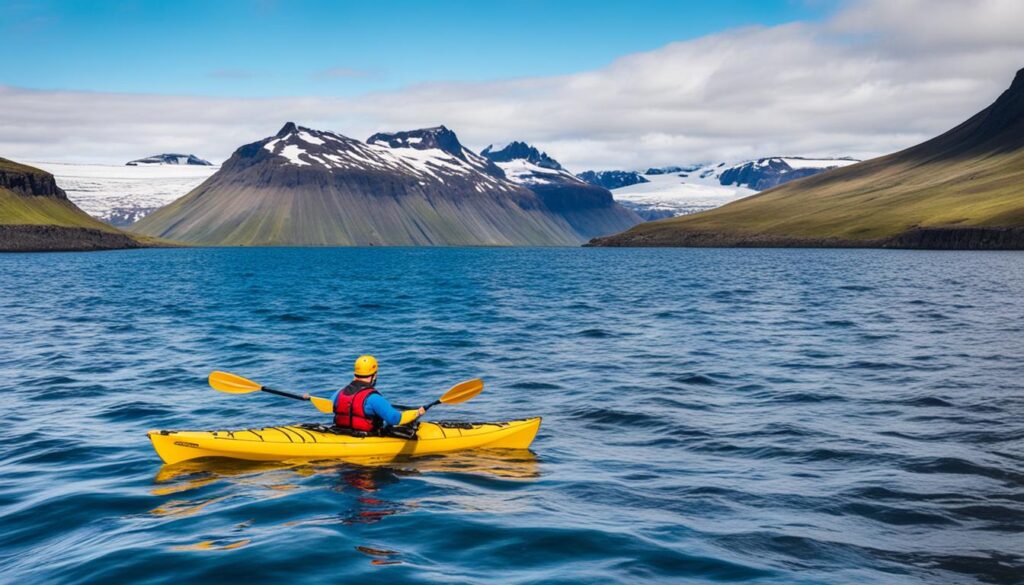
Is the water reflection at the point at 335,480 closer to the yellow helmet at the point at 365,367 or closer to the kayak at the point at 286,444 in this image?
the kayak at the point at 286,444

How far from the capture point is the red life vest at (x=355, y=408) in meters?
17.3

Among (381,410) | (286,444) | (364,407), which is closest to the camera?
(286,444)

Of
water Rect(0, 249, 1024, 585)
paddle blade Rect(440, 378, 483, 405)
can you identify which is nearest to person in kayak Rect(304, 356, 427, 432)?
water Rect(0, 249, 1024, 585)

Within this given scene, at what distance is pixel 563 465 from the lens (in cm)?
1736

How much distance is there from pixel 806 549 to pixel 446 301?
51.5m

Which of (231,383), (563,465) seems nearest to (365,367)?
(563,465)

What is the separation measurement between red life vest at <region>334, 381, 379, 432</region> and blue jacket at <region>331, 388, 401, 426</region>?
0.07 meters

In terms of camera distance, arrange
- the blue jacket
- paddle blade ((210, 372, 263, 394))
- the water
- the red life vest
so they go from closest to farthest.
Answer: the water < the blue jacket < the red life vest < paddle blade ((210, 372, 263, 394))

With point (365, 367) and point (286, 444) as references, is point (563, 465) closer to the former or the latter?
point (365, 367)

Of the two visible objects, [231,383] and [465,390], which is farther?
[465,390]

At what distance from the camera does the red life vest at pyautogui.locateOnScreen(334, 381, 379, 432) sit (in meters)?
17.3

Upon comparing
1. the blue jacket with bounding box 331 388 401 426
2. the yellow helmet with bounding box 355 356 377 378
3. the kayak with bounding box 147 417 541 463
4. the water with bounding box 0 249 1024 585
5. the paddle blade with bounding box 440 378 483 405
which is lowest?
the water with bounding box 0 249 1024 585

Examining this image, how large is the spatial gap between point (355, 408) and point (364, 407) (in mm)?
193

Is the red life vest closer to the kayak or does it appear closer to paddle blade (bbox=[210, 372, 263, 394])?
the kayak
